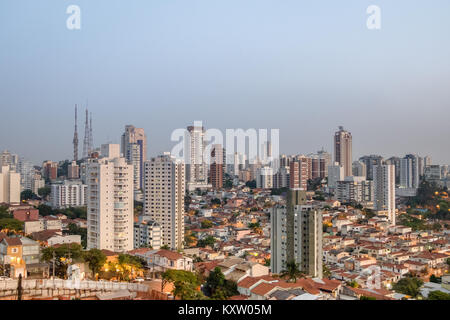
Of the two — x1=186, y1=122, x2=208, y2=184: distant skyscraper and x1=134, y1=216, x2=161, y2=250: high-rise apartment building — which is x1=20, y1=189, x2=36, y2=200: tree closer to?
x1=186, y1=122, x2=208, y2=184: distant skyscraper

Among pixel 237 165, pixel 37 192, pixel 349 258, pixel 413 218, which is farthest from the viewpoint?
pixel 237 165

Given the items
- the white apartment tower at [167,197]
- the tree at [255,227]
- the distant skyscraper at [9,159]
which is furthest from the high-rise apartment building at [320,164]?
the distant skyscraper at [9,159]

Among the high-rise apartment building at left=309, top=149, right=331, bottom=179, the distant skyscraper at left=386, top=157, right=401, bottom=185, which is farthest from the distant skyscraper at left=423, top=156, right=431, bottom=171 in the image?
the high-rise apartment building at left=309, top=149, right=331, bottom=179

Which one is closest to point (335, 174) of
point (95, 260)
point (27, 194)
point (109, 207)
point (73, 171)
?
point (73, 171)

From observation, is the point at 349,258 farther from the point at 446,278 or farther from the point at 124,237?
the point at 124,237
